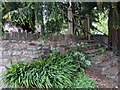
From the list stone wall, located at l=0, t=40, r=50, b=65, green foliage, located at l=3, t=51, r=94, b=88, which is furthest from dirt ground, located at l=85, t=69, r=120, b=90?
stone wall, located at l=0, t=40, r=50, b=65

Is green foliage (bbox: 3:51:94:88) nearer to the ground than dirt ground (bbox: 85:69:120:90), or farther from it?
farther from it

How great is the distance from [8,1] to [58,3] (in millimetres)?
907

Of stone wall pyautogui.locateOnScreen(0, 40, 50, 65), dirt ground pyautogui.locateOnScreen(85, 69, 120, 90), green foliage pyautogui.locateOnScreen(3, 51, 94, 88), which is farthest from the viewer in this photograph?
stone wall pyautogui.locateOnScreen(0, 40, 50, 65)

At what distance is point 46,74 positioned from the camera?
11.8ft

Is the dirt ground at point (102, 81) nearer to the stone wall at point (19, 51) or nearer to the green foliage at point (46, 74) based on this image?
the green foliage at point (46, 74)

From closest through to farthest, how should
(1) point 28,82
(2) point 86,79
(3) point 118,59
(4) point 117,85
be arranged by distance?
(1) point 28,82 < (2) point 86,79 < (4) point 117,85 < (3) point 118,59

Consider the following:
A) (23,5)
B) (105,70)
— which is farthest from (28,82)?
(105,70)

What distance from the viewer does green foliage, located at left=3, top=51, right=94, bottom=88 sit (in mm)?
3533

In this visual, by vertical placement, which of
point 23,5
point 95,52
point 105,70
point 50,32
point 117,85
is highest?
point 23,5

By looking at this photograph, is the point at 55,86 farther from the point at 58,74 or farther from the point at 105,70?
the point at 105,70

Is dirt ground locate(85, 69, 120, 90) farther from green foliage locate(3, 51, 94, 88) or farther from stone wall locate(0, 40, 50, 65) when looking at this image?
stone wall locate(0, 40, 50, 65)

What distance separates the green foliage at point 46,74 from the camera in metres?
3.53

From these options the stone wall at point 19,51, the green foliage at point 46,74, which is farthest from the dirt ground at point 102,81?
the stone wall at point 19,51

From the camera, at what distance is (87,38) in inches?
206
